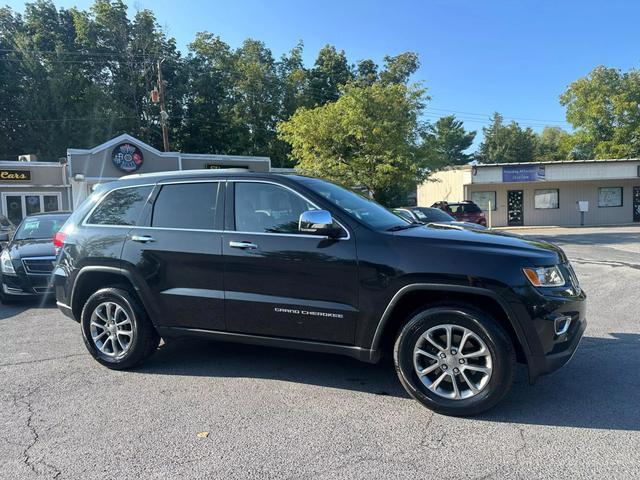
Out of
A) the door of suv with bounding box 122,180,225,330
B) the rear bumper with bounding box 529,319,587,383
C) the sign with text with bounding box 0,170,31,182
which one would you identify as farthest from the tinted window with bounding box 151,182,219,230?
the sign with text with bounding box 0,170,31,182

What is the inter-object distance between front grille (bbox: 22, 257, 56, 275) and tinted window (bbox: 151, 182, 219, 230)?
172 inches

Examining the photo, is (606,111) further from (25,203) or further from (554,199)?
(25,203)

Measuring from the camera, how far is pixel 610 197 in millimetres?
30375

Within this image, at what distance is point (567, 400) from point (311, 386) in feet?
6.82

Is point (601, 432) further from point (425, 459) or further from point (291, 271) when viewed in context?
point (291, 271)

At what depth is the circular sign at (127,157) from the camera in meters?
23.3

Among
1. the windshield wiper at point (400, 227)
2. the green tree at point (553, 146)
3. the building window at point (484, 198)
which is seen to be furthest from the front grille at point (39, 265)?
the green tree at point (553, 146)

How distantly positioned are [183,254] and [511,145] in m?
62.3

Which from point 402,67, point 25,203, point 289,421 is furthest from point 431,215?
point 402,67

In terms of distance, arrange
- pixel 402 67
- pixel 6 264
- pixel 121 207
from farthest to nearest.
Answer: pixel 402 67 < pixel 6 264 < pixel 121 207

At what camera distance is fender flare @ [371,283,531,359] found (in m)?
3.47

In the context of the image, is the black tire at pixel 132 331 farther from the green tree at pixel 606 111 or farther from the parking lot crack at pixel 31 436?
the green tree at pixel 606 111

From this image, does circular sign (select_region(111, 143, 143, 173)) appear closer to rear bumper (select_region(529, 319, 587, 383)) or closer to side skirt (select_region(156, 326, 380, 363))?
side skirt (select_region(156, 326, 380, 363))

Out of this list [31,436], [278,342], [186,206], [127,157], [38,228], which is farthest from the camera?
[127,157]
